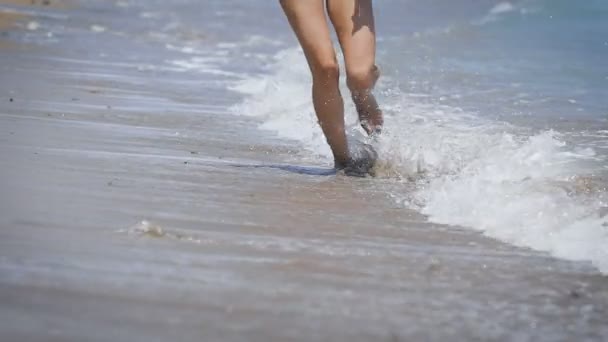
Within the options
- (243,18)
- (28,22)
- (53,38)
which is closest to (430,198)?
(53,38)

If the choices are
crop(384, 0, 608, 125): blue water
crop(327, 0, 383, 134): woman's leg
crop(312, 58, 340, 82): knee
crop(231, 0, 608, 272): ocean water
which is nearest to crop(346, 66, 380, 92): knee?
A: crop(327, 0, 383, 134): woman's leg

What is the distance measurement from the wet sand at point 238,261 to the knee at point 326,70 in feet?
1.38

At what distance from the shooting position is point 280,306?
246cm

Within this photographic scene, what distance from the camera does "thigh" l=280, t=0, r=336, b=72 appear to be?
4.84 metres

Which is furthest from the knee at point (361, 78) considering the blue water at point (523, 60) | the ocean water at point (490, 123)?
the blue water at point (523, 60)

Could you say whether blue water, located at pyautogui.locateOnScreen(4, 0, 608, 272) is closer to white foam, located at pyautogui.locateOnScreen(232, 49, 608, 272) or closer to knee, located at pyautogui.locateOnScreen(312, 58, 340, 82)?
white foam, located at pyautogui.locateOnScreen(232, 49, 608, 272)

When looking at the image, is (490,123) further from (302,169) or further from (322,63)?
(322,63)

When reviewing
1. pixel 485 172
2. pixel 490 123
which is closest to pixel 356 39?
pixel 485 172

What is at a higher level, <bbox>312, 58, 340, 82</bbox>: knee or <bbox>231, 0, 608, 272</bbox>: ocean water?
<bbox>312, 58, 340, 82</bbox>: knee

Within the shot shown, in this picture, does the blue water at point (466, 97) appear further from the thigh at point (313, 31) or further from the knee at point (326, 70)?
the thigh at point (313, 31)

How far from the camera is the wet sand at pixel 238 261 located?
232cm

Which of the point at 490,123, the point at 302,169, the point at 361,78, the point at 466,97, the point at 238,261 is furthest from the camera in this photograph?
the point at 466,97

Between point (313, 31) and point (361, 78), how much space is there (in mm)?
336

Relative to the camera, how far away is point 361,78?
504cm
